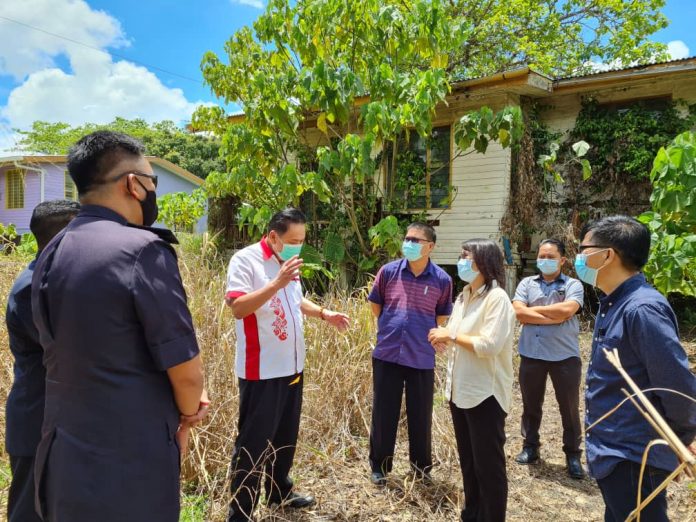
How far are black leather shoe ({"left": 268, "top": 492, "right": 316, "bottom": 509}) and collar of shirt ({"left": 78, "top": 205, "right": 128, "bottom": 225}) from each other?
7.28ft

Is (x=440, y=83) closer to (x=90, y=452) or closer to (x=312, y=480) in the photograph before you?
(x=312, y=480)

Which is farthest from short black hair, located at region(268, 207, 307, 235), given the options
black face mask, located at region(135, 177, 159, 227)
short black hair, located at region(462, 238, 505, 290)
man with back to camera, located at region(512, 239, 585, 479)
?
man with back to camera, located at region(512, 239, 585, 479)

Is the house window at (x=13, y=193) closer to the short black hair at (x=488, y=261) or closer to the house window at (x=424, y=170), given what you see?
the house window at (x=424, y=170)

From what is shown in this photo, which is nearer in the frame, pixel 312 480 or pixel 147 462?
pixel 147 462

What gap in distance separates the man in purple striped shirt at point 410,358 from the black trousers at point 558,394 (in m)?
0.92

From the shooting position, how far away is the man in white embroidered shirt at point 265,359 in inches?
112

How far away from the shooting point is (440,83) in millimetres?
7027

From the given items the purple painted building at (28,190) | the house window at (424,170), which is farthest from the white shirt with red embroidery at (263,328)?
the purple painted building at (28,190)

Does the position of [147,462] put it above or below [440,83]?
below

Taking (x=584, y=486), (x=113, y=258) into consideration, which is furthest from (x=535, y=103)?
(x=113, y=258)

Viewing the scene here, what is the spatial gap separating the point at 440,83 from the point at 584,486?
537 centimetres

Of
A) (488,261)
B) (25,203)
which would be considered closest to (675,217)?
(488,261)

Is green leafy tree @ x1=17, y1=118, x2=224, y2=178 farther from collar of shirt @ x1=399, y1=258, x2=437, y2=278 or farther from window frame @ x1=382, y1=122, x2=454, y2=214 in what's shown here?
collar of shirt @ x1=399, y1=258, x2=437, y2=278

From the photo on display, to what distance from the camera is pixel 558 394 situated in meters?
3.93
